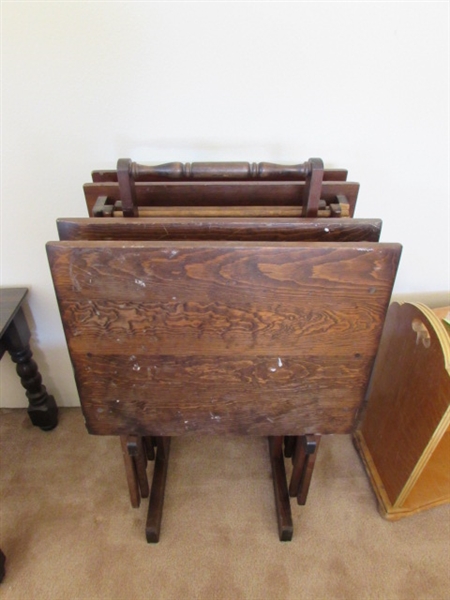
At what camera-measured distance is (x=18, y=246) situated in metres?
1.23

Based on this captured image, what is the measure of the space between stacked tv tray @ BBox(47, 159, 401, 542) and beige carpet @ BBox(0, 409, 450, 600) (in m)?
0.49

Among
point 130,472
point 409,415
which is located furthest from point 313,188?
point 130,472

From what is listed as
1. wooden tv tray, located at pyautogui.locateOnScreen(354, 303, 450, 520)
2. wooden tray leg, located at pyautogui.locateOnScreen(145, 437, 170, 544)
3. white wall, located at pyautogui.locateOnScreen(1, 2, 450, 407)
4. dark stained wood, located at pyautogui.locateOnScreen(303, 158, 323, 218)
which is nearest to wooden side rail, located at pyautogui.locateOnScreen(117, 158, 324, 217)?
dark stained wood, located at pyautogui.locateOnScreen(303, 158, 323, 218)

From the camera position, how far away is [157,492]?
129cm

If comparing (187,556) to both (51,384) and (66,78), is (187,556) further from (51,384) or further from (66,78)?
(66,78)

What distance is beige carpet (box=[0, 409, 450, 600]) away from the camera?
3.71 ft

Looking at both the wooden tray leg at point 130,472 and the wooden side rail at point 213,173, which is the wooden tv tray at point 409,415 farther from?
the wooden tray leg at point 130,472

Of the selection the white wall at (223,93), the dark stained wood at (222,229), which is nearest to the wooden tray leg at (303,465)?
the dark stained wood at (222,229)

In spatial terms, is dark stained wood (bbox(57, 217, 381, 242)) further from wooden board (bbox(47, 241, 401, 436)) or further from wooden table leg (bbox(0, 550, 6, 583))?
wooden table leg (bbox(0, 550, 6, 583))

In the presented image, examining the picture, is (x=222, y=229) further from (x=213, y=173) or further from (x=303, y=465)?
(x=303, y=465)

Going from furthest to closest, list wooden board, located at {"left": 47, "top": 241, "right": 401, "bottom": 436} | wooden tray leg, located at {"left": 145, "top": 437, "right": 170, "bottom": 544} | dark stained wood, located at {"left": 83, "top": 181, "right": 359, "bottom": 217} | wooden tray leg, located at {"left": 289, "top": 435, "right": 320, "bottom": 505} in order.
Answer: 1. wooden tray leg, located at {"left": 145, "top": 437, "right": 170, "bottom": 544}
2. wooden tray leg, located at {"left": 289, "top": 435, "right": 320, "bottom": 505}
3. dark stained wood, located at {"left": 83, "top": 181, "right": 359, "bottom": 217}
4. wooden board, located at {"left": 47, "top": 241, "right": 401, "bottom": 436}

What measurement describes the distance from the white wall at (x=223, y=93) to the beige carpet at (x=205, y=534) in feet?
2.85

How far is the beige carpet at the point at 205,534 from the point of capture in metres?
1.13

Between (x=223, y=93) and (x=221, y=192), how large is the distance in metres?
0.29
